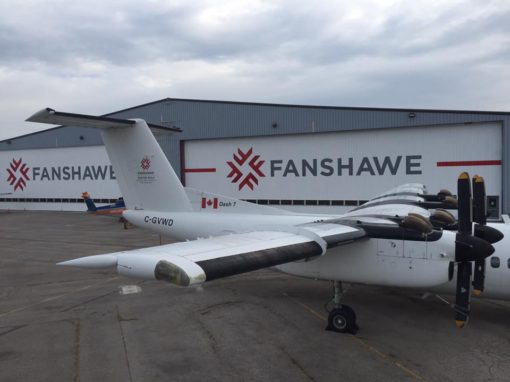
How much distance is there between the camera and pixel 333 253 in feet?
31.3

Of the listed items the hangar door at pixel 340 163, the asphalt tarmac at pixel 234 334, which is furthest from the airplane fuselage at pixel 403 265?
the hangar door at pixel 340 163

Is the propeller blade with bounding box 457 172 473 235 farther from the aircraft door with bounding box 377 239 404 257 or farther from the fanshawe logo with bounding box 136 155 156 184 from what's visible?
the fanshawe logo with bounding box 136 155 156 184

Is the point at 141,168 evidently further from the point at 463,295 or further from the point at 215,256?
the point at 463,295

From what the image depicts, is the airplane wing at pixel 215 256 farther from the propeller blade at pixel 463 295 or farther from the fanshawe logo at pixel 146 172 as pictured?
the fanshawe logo at pixel 146 172

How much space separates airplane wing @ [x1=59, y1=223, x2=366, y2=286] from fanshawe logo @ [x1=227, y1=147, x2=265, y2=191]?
907 inches

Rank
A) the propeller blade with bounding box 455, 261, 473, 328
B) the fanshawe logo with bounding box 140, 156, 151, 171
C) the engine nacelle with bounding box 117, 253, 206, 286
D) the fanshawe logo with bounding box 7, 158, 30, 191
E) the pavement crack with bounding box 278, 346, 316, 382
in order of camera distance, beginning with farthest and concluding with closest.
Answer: the fanshawe logo with bounding box 7, 158, 30, 191 < the fanshawe logo with bounding box 140, 156, 151, 171 < the propeller blade with bounding box 455, 261, 473, 328 < the pavement crack with bounding box 278, 346, 316, 382 < the engine nacelle with bounding box 117, 253, 206, 286

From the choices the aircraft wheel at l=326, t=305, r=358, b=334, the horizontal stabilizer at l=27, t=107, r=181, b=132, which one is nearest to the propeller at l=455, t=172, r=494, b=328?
the aircraft wheel at l=326, t=305, r=358, b=334

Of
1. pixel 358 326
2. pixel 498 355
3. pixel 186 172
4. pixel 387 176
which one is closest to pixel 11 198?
pixel 186 172

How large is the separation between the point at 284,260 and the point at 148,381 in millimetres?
3392

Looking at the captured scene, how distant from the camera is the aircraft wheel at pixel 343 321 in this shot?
9312mm

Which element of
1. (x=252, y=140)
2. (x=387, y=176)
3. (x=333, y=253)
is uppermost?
(x=252, y=140)

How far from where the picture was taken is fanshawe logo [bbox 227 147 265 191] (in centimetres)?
3109

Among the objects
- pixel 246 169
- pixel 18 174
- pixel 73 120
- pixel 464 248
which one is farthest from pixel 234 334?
pixel 18 174

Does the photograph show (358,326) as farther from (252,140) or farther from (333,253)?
(252,140)
